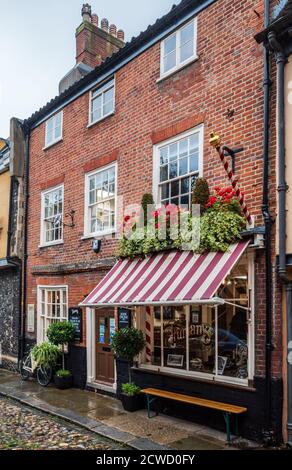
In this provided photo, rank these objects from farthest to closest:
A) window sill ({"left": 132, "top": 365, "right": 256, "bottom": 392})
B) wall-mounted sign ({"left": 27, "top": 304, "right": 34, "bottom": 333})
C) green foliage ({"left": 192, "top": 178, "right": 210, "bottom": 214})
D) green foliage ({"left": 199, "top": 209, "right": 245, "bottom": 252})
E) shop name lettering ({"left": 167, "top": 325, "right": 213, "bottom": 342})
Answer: wall-mounted sign ({"left": 27, "top": 304, "right": 34, "bottom": 333})
shop name lettering ({"left": 167, "top": 325, "right": 213, "bottom": 342})
green foliage ({"left": 192, "top": 178, "right": 210, "bottom": 214})
green foliage ({"left": 199, "top": 209, "right": 245, "bottom": 252})
window sill ({"left": 132, "top": 365, "right": 256, "bottom": 392})

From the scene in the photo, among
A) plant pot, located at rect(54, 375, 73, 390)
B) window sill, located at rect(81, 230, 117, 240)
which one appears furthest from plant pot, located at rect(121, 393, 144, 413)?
window sill, located at rect(81, 230, 117, 240)

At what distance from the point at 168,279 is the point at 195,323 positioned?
1.52m

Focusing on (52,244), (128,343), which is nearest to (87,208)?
(52,244)

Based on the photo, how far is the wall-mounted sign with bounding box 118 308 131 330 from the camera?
9961 millimetres

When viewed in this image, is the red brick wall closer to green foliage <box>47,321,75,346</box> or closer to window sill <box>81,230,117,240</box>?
window sill <box>81,230,117,240</box>

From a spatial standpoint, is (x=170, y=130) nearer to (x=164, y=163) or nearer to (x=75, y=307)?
(x=164, y=163)

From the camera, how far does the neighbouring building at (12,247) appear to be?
47.8ft

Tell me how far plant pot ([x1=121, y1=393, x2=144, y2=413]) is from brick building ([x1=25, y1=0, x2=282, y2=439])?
0.39 metres

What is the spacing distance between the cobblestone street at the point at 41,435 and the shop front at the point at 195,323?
73.8 inches

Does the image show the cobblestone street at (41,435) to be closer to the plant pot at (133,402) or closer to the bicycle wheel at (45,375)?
the plant pot at (133,402)

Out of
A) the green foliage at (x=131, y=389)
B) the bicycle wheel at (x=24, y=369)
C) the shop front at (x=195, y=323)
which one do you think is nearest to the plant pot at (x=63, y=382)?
the bicycle wheel at (x=24, y=369)

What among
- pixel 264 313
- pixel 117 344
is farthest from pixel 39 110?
pixel 264 313

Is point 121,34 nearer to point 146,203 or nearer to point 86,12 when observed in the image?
point 86,12
